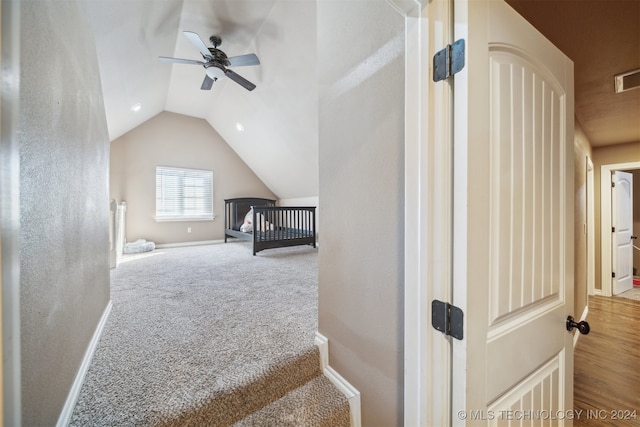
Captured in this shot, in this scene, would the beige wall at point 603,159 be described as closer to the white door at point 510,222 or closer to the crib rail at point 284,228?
the white door at point 510,222

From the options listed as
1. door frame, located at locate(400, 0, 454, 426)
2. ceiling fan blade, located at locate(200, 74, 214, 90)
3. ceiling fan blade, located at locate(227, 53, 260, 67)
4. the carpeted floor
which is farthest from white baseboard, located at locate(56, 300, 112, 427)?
ceiling fan blade, located at locate(200, 74, 214, 90)

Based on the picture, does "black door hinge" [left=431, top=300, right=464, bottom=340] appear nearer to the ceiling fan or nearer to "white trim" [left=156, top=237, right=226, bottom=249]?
the ceiling fan

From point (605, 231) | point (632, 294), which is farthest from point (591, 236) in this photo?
point (632, 294)

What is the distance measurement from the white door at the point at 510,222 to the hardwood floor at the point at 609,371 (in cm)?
94

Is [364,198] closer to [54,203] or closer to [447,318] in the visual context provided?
[447,318]

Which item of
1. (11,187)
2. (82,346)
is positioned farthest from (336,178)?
(82,346)

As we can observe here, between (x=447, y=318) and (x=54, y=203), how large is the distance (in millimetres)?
1369

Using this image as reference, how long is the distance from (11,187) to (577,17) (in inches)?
91.8

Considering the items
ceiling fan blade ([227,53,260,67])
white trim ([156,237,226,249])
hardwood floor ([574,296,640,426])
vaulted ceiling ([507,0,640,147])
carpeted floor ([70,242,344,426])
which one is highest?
ceiling fan blade ([227,53,260,67])

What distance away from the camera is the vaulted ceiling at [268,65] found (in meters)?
1.42

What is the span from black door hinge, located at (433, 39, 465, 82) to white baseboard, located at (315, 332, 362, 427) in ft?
4.22

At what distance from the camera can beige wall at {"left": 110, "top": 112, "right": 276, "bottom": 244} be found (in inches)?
189

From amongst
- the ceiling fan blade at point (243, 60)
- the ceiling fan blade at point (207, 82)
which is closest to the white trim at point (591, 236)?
the ceiling fan blade at point (243, 60)

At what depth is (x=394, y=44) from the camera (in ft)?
3.03
